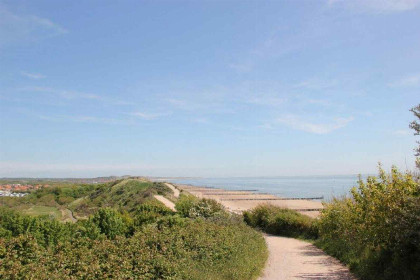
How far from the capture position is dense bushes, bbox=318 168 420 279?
27.1ft

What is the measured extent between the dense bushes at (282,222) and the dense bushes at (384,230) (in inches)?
223

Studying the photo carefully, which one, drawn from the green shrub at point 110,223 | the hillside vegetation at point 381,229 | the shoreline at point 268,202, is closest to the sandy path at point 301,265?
the hillside vegetation at point 381,229

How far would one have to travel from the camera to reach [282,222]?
2083cm

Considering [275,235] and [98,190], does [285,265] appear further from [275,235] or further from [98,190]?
[98,190]

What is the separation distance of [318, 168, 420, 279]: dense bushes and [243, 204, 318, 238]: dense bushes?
5.67m

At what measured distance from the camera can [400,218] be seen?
8555mm

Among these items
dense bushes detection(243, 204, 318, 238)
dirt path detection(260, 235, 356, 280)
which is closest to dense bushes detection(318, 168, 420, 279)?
dirt path detection(260, 235, 356, 280)

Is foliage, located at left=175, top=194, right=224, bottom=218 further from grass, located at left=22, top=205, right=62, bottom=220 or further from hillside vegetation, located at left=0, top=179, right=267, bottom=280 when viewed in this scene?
grass, located at left=22, top=205, right=62, bottom=220

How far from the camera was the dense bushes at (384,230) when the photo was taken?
8258 millimetres

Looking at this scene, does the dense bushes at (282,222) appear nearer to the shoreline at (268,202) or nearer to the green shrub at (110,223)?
the shoreline at (268,202)

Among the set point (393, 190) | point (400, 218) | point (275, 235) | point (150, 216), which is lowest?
point (275, 235)

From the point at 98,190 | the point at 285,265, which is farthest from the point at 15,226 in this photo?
the point at 98,190

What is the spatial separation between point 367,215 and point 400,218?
85.9 inches

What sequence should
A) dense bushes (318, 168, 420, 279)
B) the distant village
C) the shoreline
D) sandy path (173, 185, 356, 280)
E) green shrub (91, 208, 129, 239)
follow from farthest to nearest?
the distant village
the shoreline
green shrub (91, 208, 129, 239)
sandy path (173, 185, 356, 280)
dense bushes (318, 168, 420, 279)
